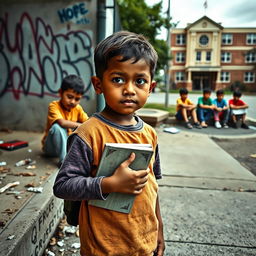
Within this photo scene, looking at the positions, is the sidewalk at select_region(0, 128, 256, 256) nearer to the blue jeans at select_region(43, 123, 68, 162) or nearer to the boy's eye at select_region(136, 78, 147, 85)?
the blue jeans at select_region(43, 123, 68, 162)

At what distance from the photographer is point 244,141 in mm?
5465

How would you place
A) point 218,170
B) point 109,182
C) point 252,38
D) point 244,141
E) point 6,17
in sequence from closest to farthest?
point 109,182 < point 218,170 < point 6,17 < point 244,141 < point 252,38

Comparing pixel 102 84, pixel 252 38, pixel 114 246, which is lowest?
pixel 114 246

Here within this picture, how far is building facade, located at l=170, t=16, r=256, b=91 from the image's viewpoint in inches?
1324

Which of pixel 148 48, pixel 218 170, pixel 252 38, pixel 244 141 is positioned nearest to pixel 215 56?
pixel 252 38

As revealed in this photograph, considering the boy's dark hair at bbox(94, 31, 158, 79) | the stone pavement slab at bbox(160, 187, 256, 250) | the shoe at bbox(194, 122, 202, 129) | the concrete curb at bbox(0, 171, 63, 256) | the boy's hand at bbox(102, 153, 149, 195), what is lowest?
the stone pavement slab at bbox(160, 187, 256, 250)

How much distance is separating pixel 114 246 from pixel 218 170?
272 centimetres

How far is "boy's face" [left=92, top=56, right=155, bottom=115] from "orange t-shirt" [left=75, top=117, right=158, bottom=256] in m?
0.11

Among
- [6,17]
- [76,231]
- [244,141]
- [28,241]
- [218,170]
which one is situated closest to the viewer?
[28,241]

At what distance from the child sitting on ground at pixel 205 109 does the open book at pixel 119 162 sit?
6.36 m

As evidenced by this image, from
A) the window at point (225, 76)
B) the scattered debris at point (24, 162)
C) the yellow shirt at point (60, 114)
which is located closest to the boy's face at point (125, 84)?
the yellow shirt at point (60, 114)

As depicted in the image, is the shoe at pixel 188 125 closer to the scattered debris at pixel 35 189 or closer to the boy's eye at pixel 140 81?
the scattered debris at pixel 35 189

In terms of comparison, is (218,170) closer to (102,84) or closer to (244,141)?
(244,141)

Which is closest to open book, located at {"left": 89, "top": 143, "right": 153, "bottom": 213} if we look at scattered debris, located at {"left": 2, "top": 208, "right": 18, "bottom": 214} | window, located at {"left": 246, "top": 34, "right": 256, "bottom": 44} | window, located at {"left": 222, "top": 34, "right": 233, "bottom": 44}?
scattered debris, located at {"left": 2, "top": 208, "right": 18, "bottom": 214}
